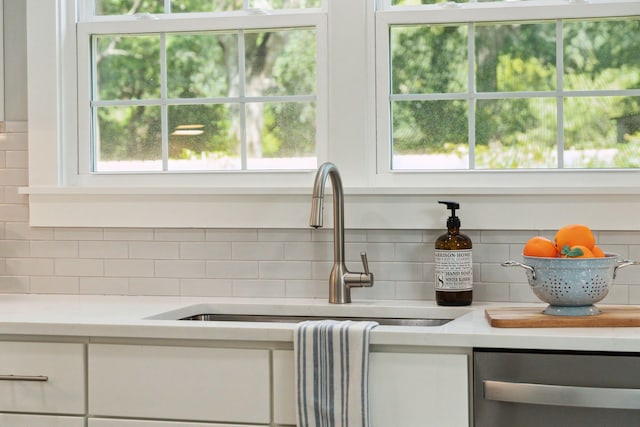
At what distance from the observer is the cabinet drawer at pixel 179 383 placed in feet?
7.52

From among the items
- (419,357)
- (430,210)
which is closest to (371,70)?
(430,210)

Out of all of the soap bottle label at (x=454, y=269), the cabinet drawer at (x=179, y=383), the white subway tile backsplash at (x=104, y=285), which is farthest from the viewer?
the white subway tile backsplash at (x=104, y=285)

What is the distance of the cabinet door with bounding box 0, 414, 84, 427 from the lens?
2400 mm

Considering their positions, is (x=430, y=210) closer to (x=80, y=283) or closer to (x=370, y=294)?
(x=370, y=294)

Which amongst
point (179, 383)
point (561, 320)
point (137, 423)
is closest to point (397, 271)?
point (561, 320)

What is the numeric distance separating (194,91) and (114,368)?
1.09m

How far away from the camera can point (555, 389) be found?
6.88ft

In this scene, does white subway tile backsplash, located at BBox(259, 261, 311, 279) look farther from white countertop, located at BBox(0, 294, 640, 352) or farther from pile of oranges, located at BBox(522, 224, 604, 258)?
pile of oranges, located at BBox(522, 224, 604, 258)

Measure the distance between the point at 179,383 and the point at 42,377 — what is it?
0.37 m

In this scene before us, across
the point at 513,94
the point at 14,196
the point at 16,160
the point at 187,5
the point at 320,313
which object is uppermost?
the point at 187,5

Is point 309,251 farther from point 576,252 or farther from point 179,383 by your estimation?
point 576,252

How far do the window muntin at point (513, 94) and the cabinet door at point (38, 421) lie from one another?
3.99 ft

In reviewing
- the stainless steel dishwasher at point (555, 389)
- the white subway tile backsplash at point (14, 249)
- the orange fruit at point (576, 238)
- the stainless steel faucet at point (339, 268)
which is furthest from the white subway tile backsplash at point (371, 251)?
the white subway tile backsplash at point (14, 249)

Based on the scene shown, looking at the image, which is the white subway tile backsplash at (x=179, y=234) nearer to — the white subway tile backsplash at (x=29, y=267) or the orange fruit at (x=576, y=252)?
the white subway tile backsplash at (x=29, y=267)
